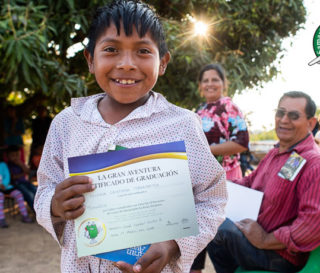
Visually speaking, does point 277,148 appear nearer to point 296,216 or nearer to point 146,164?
point 296,216

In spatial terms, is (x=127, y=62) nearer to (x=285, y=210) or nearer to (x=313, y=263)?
(x=285, y=210)

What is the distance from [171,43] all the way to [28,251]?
10.3 ft

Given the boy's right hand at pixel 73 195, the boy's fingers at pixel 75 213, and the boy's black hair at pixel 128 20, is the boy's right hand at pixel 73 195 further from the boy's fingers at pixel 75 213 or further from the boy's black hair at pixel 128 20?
the boy's black hair at pixel 128 20

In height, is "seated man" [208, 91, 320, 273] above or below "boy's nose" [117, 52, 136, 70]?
below

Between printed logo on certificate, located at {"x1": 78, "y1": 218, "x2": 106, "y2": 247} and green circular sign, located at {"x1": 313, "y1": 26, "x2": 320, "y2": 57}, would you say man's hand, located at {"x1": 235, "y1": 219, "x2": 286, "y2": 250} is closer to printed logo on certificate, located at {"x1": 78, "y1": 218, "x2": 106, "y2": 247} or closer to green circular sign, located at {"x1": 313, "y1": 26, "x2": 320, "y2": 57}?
green circular sign, located at {"x1": 313, "y1": 26, "x2": 320, "y2": 57}

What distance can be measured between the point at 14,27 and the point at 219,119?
86.5 inches

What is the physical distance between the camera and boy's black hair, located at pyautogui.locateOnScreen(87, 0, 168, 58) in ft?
3.53

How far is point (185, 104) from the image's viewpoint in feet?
17.3

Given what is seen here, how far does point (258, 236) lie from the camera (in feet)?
5.96

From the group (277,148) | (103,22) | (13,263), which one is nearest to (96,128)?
(103,22)

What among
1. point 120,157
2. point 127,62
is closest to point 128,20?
point 127,62

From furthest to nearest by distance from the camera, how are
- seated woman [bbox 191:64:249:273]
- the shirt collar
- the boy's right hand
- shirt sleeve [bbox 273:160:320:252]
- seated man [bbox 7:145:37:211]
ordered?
seated man [bbox 7:145:37:211] → seated woman [bbox 191:64:249:273] → the shirt collar → shirt sleeve [bbox 273:160:320:252] → the boy's right hand

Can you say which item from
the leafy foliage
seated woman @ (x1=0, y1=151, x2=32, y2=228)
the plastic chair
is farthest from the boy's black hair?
seated woman @ (x1=0, y1=151, x2=32, y2=228)

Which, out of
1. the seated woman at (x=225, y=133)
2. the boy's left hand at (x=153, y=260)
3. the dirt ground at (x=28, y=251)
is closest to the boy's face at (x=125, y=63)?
the boy's left hand at (x=153, y=260)
